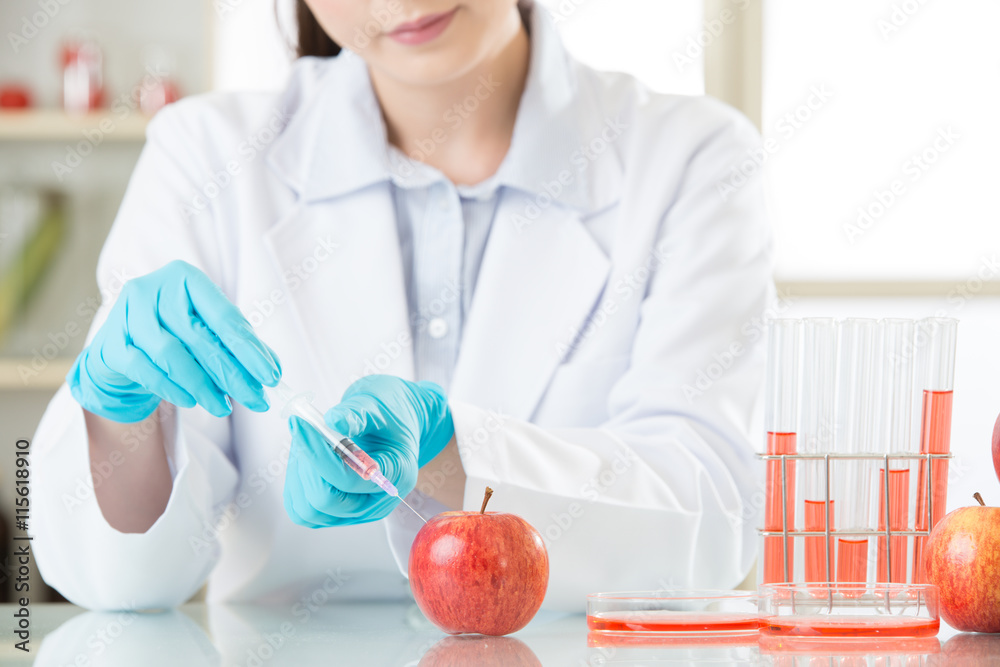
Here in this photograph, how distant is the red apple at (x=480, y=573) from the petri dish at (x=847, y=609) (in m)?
0.19

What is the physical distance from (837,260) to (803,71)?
1.47 ft

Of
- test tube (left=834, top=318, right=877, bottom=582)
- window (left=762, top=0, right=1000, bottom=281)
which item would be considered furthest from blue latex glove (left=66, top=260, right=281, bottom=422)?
window (left=762, top=0, right=1000, bottom=281)

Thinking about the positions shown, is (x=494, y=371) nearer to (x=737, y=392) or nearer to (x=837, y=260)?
(x=737, y=392)

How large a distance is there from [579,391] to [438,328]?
198 mm

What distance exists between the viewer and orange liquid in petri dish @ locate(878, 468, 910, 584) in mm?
785

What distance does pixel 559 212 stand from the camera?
4.34 ft

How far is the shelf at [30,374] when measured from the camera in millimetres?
2053

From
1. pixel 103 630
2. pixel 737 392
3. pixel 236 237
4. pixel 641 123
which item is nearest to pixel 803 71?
pixel 641 123

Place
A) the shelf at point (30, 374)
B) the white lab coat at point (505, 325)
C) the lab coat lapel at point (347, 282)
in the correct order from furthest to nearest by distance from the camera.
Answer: the shelf at point (30, 374) < the lab coat lapel at point (347, 282) < the white lab coat at point (505, 325)

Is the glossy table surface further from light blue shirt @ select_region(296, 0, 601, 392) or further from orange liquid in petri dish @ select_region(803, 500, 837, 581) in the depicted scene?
light blue shirt @ select_region(296, 0, 601, 392)

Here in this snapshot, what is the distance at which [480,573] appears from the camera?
2.52ft

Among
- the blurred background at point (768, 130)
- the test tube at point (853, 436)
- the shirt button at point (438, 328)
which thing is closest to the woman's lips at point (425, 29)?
the shirt button at point (438, 328)

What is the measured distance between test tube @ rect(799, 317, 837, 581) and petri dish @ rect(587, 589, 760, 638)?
70mm

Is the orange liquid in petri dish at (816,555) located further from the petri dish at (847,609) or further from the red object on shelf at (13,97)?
the red object on shelf at (13,97)
